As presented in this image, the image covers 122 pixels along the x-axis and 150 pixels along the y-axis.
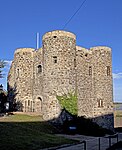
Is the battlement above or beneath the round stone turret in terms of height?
above

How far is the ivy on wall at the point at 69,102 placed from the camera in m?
29.9

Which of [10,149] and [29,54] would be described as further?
[29,54]

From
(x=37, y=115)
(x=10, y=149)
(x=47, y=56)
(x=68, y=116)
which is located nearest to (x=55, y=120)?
(x=68, y=116)

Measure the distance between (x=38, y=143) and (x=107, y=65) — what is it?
21.6m

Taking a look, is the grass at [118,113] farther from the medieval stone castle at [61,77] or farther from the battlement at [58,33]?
the battlement at [58,33]

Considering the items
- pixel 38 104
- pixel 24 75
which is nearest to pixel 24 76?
pixel 24 75

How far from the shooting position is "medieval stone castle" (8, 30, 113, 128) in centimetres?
3061

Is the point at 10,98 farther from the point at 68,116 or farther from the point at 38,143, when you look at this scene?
the point at 38,143

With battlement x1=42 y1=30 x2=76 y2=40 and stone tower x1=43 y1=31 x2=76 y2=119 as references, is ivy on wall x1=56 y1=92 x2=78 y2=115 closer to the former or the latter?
stone tower x1=43 y1=31 x2=76 y2=119

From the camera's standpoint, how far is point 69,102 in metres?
30.3

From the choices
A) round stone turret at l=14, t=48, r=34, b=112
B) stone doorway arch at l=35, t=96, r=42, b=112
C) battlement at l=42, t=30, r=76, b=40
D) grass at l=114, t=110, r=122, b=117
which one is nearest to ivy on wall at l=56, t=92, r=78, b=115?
stone doorway arch at l=35, t=96, r=42, b=112

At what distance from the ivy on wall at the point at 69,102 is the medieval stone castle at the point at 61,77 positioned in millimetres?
452

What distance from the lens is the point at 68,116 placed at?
2967 centimetres

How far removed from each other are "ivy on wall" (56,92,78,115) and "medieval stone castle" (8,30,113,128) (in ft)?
1.48
